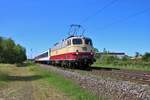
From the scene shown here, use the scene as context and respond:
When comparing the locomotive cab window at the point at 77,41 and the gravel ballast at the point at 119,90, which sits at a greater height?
the locomotive cab window at the point at 77,41

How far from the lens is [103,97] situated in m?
16.5

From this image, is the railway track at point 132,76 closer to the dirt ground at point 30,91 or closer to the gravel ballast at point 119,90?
the gravel ballast at point 119,90

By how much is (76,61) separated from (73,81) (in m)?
13.0

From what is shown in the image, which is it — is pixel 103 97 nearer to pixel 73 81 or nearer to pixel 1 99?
pixel 1 99

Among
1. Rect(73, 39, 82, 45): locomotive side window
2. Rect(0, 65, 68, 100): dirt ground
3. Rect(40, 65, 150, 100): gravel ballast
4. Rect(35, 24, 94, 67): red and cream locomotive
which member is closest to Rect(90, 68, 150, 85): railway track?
Rect(40, 65, 150, 100): gravel ballast

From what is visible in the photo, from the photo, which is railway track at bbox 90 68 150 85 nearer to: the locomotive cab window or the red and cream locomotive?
the red and cream locomotive

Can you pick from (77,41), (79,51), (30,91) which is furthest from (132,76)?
(77,41)

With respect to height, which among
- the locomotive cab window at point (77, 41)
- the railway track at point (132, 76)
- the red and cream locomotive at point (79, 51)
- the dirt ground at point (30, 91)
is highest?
the locomotive cab window at point (77, 41)

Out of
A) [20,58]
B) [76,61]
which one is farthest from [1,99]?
[20,58]

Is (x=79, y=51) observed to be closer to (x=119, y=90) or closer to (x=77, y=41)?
(x=77, y=41)

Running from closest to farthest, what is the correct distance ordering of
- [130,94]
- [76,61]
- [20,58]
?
[130,94], [76,61], [20,58]

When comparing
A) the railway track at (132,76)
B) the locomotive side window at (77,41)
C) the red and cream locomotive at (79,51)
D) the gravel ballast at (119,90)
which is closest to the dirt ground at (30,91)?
the gravel ballast at (119,90)

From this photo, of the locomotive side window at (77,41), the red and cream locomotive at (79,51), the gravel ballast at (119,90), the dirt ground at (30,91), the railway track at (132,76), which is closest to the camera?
the gravel ballast at (119,90)

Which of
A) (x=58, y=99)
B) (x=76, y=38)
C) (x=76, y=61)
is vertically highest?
(x=76, y=38)
